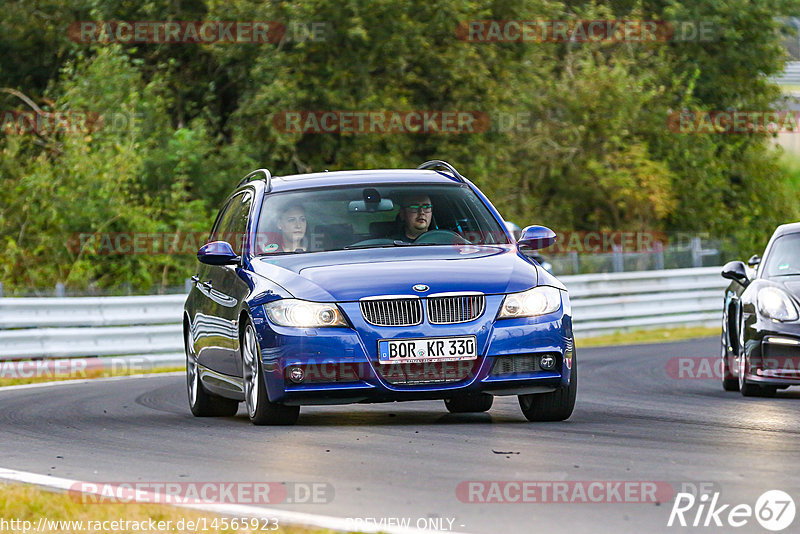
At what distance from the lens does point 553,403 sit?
983cm

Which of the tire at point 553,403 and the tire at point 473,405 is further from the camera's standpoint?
the tire at point 473,405

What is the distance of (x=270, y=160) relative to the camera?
28.8 meters

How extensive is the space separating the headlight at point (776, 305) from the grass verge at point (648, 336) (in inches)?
452

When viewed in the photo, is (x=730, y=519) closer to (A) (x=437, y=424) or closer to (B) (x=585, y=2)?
(A) (x=437, y=424)

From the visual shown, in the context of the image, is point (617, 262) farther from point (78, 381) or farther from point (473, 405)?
point (473, 405)

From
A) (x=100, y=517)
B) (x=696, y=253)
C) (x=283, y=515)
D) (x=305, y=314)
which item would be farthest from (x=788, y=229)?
(x=696, y=253)

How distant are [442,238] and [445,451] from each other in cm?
253

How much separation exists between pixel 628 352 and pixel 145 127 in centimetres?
1108

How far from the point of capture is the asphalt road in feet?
20.5

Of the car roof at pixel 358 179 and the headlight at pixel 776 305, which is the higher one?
the car roof at pixel 358 179

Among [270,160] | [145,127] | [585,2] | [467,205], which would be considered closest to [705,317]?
[270,160]

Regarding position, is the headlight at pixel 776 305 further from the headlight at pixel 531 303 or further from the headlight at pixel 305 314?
the headlight at pixel 305 314

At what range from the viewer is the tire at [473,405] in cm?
1097

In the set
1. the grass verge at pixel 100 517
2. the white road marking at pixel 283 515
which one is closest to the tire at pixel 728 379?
the white road marking at pixel 283 515
